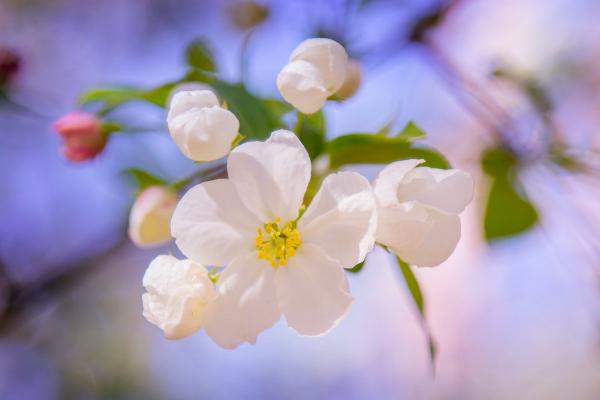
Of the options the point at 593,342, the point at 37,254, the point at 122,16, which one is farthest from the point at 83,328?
the point at 593,342

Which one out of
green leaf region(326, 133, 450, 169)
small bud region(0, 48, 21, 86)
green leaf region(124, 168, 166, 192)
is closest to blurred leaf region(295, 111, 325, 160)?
green leaf region(326, 133, 450, 169)

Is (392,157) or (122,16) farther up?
(122,16)

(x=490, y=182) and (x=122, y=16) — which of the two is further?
(x=122, y=16)

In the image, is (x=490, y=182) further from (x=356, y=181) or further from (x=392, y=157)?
(x=356, y=181)

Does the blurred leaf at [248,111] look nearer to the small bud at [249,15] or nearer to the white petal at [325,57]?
the white petal at [325,57]

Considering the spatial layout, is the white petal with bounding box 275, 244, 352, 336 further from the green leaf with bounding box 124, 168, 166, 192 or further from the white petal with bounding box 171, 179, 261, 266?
the green leaf with bounding box 124, 168, 166, 192

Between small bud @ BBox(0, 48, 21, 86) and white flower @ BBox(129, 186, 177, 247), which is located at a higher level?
small bud @ BBox(0, 48, 21, 86)
